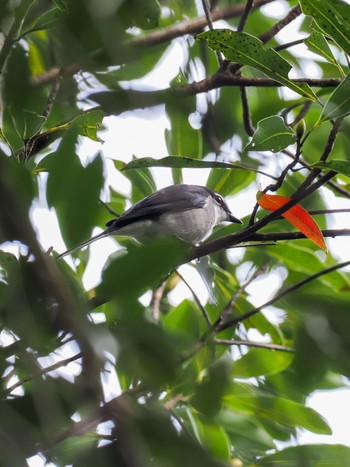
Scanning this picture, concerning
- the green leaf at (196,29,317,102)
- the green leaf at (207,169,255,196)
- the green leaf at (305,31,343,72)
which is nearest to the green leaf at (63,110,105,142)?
the green leaf at (196,29,317,102)

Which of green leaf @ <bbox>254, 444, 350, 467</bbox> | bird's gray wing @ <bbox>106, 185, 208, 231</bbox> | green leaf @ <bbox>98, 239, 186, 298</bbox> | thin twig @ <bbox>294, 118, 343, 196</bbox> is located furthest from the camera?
bird's gray wing @ <bbox>106, 185, 208, 231</bbox>

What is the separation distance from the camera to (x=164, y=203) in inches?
201

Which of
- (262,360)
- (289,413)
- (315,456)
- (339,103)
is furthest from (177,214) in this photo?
(315,456)

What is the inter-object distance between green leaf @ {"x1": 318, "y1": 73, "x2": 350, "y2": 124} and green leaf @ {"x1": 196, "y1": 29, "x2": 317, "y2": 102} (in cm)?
23

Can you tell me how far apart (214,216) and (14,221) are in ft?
15.9

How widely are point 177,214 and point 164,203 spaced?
209 mm

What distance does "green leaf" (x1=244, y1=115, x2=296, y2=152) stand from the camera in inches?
87.1

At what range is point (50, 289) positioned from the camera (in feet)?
2.70

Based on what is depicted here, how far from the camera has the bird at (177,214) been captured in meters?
4.56

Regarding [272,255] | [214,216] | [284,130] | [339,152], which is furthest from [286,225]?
[214,216]

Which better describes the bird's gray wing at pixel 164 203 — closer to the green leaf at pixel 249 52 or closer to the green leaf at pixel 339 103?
the green leaf at pixel 249 52

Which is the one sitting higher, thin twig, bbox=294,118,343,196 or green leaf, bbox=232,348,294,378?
thin twig, bbox=294,118,343,196

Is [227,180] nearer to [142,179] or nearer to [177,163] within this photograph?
[142,179]

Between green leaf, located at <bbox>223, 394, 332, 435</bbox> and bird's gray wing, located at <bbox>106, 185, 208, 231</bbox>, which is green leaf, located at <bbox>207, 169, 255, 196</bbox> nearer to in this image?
bird's gray wing, located at <bbox>106, 185, 208, 231</bbox>
